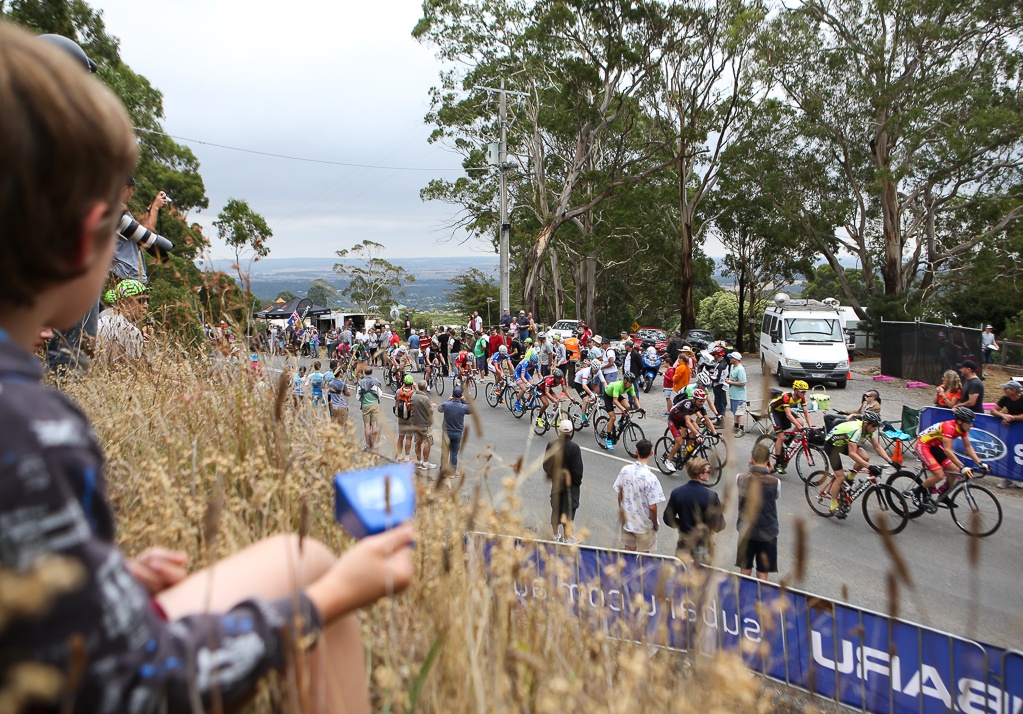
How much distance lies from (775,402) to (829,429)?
44.5 inches

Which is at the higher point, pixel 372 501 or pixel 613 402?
pixel 372 501

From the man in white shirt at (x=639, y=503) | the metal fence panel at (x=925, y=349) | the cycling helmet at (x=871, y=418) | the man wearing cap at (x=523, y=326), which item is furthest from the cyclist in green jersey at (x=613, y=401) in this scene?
the metal fence panel at (x=925, y=349)

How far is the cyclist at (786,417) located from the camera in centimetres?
1072

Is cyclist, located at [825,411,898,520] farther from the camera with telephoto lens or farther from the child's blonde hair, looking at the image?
the child's blonde hair

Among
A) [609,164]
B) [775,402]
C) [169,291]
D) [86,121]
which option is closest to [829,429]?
[775,402]

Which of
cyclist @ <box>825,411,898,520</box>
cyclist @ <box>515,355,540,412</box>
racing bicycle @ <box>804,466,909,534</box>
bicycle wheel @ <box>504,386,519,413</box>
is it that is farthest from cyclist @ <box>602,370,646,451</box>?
cyclist @ <box>825,411,898,520</box>

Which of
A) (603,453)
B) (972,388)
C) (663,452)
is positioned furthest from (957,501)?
(603,453)

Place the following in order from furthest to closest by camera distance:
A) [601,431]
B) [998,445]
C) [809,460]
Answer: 1. [601,431]
2. [998,445]
3. [809,460]

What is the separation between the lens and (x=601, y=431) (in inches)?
531

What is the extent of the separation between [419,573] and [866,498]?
8576 millimetres

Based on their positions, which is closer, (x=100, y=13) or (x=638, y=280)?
(x=100, y=13)

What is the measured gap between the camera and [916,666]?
4.73 m

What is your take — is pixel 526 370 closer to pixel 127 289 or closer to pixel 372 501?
pixel 127 289

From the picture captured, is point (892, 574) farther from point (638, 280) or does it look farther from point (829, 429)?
point (638, 280)
